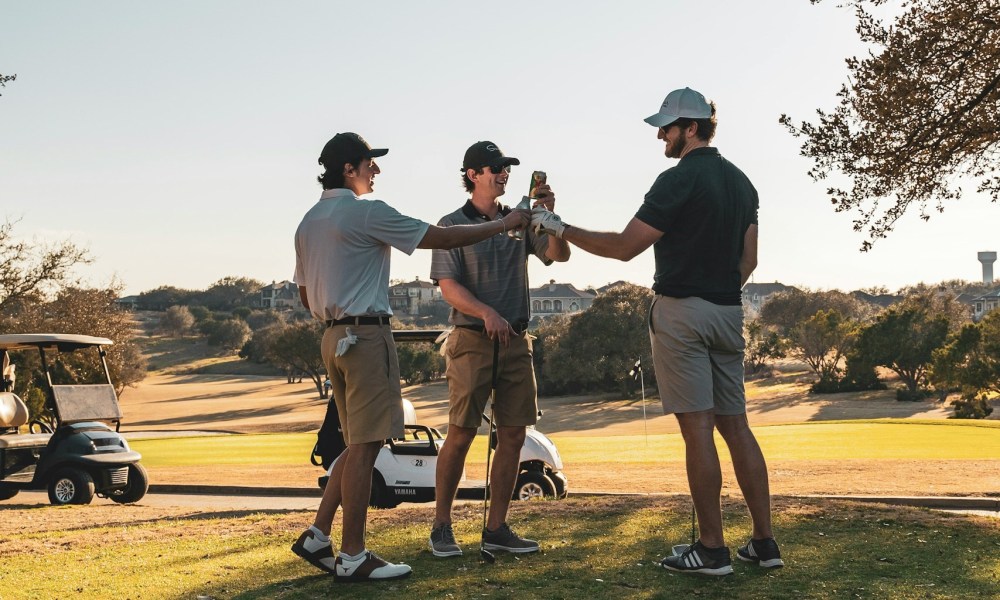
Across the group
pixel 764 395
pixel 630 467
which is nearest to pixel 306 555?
pixel 630 467

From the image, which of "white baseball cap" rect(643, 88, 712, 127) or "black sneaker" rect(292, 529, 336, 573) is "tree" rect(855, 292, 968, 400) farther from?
"black sneaker" rect(292, 529, 336, 573)

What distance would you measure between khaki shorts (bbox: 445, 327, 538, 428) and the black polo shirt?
100 centimetres

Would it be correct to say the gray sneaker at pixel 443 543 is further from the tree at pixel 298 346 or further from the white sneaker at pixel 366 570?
the tree at pixel 298 346

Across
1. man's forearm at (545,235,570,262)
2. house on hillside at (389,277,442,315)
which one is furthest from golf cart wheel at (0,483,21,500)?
house on hillside at (389,277,442,315)

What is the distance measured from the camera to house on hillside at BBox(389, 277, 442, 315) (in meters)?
159

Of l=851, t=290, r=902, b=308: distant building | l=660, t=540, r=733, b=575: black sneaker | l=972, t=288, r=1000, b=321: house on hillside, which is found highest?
l=851, t=290, r=902, b=308: distant building

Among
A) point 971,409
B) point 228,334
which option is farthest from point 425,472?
point 228,334

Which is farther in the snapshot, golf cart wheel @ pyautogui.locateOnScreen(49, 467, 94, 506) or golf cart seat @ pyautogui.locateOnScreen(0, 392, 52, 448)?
golf cart seat @ pyautogui.locateOnScreen(0, 392, 52, 448)

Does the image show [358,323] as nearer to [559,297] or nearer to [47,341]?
[47,341]

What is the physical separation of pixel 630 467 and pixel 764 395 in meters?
49.0

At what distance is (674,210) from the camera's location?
5.05 m

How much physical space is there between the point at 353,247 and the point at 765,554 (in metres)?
2.48

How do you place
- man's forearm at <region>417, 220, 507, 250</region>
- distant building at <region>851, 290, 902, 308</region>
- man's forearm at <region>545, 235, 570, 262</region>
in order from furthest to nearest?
distant building at <region>851, 290, 902, 308</region>, man's forearm at <region>545, 235, 570, 262</region>, man's forearm at <region>417, 220, 507, 250</region>

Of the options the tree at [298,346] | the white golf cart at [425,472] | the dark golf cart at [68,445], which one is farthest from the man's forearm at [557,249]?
the tree at [298,346]
